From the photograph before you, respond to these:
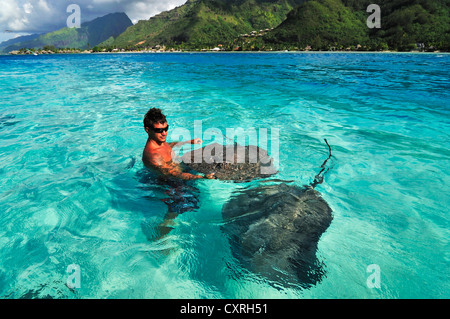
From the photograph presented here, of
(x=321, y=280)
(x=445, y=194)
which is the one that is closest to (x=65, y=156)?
(x=321, y=280)

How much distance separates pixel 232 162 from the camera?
5023 millimetres

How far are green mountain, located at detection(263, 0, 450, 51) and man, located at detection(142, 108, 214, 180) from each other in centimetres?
9753

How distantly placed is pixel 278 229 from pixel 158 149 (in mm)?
2444

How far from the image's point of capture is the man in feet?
12.3

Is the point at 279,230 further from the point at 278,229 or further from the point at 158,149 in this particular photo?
the point at 158,149

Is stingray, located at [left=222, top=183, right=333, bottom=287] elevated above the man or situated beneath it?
situated beneath

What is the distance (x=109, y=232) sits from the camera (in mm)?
3504

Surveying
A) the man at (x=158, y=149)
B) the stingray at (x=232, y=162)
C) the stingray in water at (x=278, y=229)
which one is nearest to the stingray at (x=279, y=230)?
the stingray in water at (x=278, y=229)

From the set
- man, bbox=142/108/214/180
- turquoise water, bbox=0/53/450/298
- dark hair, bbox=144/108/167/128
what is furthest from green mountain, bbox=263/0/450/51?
dark hair, bbox=144/108/167/128

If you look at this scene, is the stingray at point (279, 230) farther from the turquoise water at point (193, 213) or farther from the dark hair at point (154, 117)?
the dark hair at point (154, 117)

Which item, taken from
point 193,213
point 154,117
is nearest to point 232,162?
point 193,213

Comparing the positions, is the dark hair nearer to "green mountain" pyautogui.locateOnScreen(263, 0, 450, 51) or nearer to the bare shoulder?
the bare shoulder

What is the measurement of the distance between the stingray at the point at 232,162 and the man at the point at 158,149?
0.71 meters
